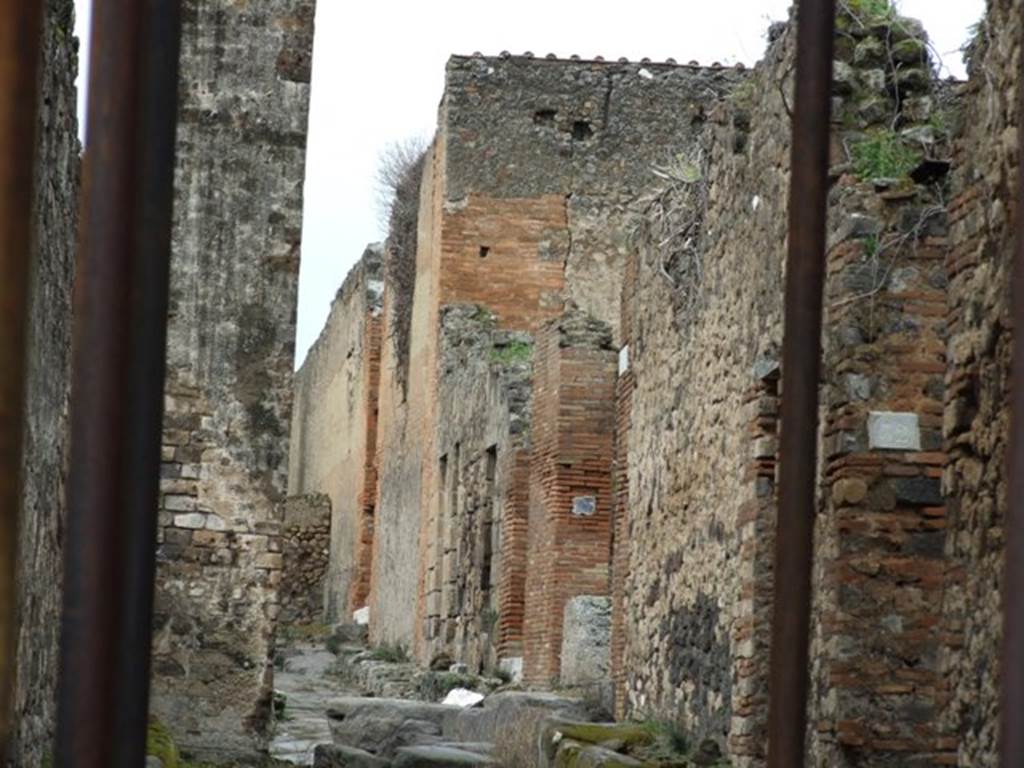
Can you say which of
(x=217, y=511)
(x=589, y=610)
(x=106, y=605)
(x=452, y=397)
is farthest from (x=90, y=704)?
(x=452, y=397)

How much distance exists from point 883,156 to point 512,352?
13.3 meters

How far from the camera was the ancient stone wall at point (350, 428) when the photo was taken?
1371 inches

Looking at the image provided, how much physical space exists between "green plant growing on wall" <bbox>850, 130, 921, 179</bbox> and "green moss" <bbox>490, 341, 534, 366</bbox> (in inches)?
492

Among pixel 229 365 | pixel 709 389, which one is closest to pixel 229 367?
pixel 229 365

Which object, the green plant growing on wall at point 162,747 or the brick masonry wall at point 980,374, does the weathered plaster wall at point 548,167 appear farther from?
the brick masonry wall at point 980,374

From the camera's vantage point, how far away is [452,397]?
86.8ft

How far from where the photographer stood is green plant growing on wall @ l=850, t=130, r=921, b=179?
11102 millimetres

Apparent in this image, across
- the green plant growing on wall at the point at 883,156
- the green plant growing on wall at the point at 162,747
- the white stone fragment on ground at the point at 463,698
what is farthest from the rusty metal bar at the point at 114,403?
the white stone fragment on ground at the point at 463,698

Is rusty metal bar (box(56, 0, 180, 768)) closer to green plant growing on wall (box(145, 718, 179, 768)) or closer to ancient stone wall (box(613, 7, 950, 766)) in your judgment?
ancient stone wall (box(613, 7, 950, 766))

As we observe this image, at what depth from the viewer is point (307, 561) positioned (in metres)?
38.7

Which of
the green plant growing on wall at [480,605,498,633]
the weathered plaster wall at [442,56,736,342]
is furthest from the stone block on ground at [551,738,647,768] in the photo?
the weathered plaster wall at [442,56,736,342]

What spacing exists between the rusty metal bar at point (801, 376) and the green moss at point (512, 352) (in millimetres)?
20227

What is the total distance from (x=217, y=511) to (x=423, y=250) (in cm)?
1525

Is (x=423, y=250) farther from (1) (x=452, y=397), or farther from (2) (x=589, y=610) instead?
(2) (x=589, y=610)
